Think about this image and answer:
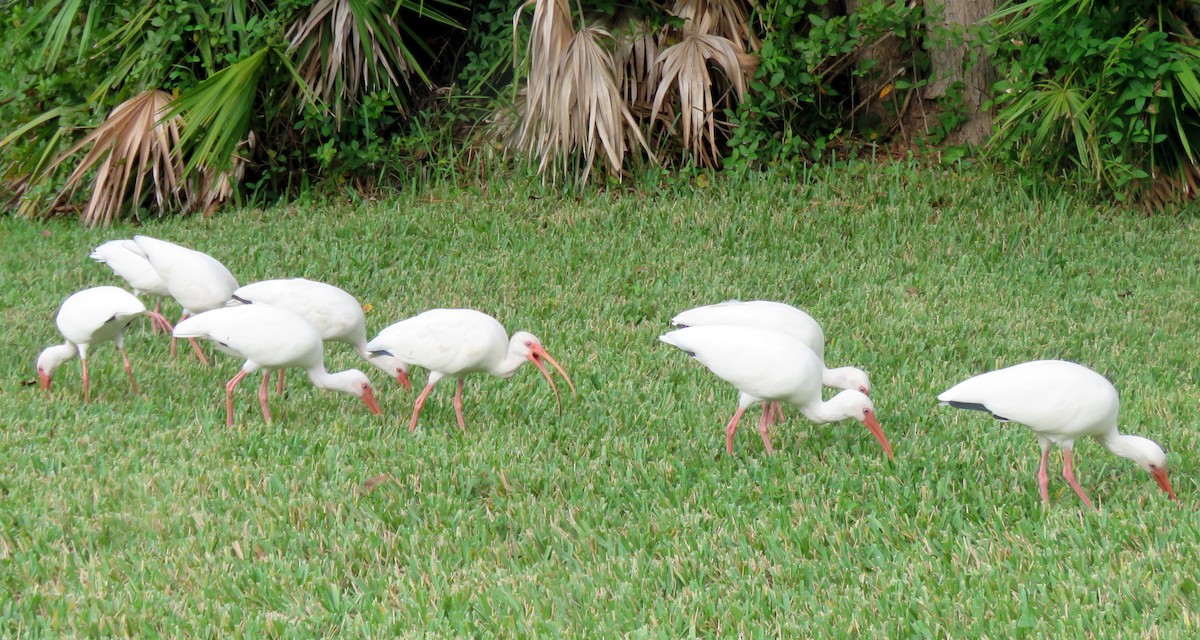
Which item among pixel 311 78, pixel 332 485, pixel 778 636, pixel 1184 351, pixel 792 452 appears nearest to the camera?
pixel 778 636

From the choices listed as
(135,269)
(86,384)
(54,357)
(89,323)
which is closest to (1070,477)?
(89,323)

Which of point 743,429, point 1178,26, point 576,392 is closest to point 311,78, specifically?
point 576,392

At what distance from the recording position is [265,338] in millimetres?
4895

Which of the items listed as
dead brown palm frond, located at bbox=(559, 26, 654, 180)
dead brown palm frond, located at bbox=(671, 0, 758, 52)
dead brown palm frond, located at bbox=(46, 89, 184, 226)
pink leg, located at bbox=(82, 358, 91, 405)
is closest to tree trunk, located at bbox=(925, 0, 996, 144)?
dead brown palm frond, located at bbox=(671, 0, 758, 52)

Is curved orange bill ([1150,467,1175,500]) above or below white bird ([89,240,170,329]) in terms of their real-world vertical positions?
above

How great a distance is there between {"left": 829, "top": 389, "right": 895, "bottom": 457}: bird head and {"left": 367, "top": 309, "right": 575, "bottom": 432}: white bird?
1153 mm

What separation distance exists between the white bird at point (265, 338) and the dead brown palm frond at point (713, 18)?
514 centimetres

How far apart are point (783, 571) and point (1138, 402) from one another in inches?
94.1

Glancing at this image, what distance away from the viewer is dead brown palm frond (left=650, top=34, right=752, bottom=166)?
9.01 metres

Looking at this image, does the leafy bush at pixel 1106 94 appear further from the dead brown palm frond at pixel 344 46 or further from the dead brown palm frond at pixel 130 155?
the dead brown palm frond at pixel 130 155

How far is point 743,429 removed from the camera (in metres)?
5.12

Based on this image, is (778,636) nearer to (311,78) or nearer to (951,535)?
(951,535)

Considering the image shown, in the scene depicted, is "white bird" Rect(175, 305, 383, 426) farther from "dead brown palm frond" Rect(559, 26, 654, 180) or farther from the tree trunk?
the tree trunk

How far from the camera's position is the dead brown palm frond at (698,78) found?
901 centimetres
